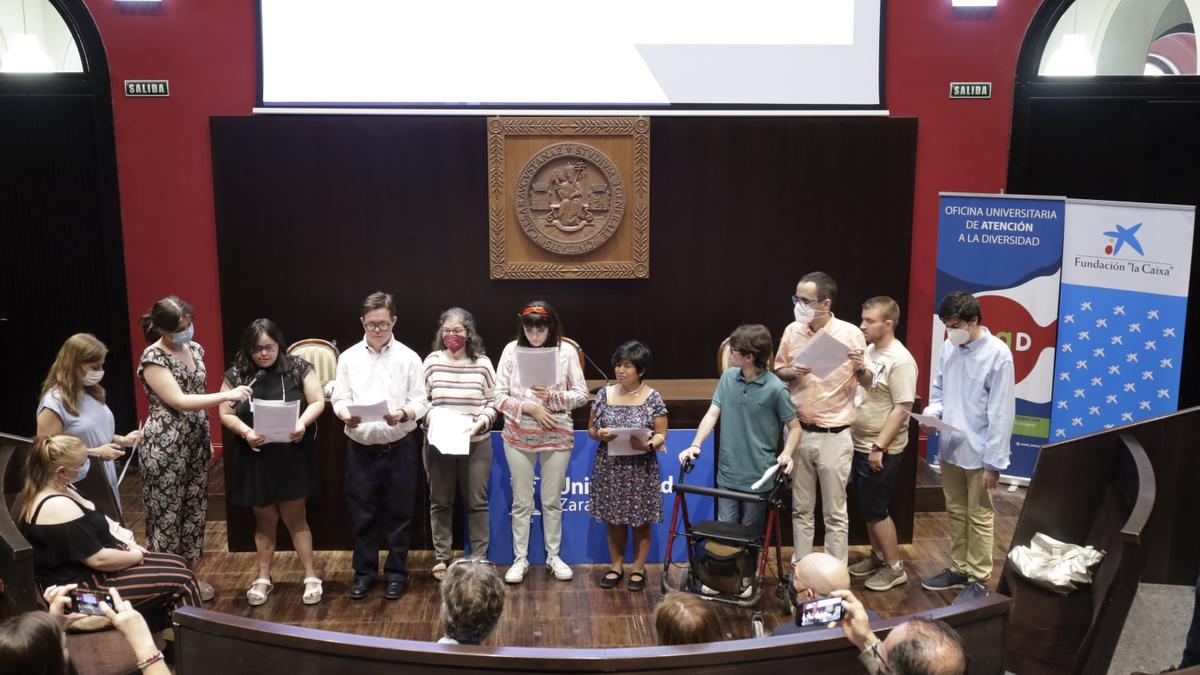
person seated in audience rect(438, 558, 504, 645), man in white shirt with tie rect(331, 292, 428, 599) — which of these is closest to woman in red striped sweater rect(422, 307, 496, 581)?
man in white shirt with tie rect(331, 292, 428, 599)

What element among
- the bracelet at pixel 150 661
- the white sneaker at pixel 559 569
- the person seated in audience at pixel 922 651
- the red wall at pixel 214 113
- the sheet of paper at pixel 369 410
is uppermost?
the red wall at pixel 214 113

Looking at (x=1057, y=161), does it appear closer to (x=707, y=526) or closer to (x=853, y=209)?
(x=853, y=209)

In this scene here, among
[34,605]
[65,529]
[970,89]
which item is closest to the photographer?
[34,605]

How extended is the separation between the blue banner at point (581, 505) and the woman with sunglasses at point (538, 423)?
0.12m

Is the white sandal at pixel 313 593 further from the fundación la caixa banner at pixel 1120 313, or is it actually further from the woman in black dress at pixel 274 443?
the fundación la caixa banner at pixel 1120 313

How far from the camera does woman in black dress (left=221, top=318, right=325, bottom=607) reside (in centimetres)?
482

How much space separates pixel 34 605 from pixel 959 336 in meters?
4.20

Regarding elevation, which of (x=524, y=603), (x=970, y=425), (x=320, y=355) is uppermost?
(x=320, y=355)

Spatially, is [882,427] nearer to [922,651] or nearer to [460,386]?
[460,386]

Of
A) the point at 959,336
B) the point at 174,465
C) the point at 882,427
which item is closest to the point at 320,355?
the point at 174,465

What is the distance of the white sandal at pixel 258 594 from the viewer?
5.07 meters

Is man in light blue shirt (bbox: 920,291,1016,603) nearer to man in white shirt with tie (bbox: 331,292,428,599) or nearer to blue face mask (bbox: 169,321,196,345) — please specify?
man in white shirt with tie (bbox: 331,292,428,599)

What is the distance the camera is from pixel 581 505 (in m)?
5.53

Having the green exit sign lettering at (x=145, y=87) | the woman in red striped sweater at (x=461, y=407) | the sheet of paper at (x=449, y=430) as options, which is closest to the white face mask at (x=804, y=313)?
the woman in red striped sweater at (x=461, y=407)
